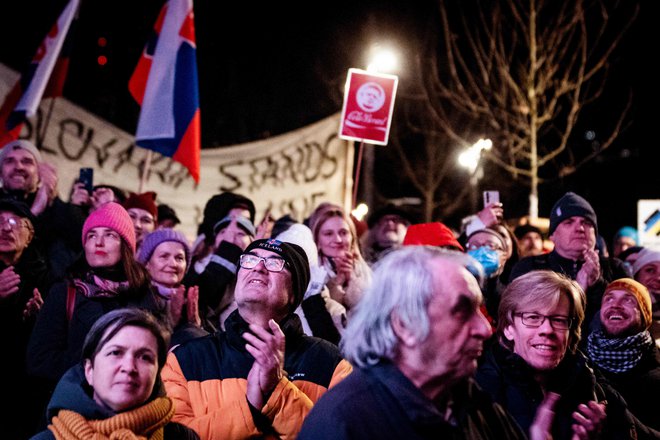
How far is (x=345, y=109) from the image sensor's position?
24.0 feet

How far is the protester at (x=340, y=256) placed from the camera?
5.32 metres

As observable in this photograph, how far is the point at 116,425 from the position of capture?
2859 millimetres

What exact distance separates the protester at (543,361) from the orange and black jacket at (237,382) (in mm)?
782

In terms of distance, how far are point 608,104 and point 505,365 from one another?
1014 inches

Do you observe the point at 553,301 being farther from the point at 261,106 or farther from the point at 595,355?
the point at 261,106

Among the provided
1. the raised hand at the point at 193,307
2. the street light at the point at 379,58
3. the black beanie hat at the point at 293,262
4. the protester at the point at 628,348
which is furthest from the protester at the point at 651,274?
the raised hand at the point at 193,307

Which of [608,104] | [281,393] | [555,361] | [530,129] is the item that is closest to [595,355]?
[555,361]

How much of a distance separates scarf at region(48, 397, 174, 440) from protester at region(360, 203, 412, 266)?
4.31m

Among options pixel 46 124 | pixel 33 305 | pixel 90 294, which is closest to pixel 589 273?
pixel 90 294

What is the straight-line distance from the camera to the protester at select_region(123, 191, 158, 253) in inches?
253

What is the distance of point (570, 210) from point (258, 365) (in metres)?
3.48

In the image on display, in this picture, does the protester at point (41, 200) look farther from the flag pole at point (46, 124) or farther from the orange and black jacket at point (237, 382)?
the orange and black jacket at point (237, 382)

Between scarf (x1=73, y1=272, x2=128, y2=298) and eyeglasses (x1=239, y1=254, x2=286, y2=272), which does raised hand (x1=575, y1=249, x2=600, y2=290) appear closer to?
eyeglasses (x1=239, y1=254, x2=286, y2=272)

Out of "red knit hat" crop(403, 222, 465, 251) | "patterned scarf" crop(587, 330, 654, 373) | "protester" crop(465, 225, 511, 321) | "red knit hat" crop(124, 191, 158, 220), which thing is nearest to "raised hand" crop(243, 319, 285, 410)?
"red knit hat" crop(403, 222, 465, 251)
